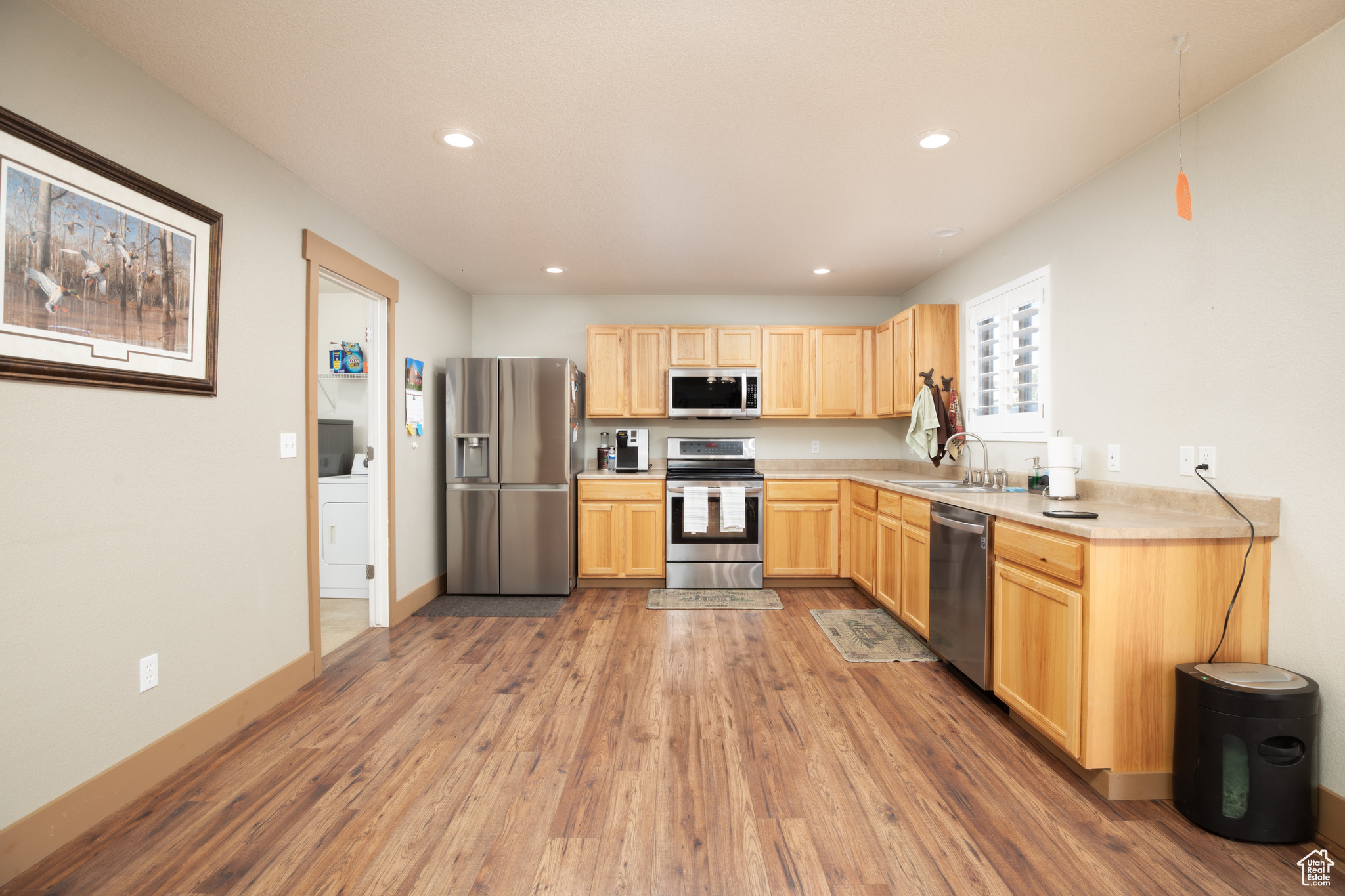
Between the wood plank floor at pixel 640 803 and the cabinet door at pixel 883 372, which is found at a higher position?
the cabinet door at pixel 883 372

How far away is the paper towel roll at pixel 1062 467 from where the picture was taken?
2.54m

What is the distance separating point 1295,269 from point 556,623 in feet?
12.3

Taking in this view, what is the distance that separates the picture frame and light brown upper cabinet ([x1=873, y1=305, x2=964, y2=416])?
3967mm

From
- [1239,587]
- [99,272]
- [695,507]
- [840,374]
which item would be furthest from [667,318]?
[1239,587]

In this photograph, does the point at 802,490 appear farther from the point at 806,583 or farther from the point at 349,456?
the point at 349,456

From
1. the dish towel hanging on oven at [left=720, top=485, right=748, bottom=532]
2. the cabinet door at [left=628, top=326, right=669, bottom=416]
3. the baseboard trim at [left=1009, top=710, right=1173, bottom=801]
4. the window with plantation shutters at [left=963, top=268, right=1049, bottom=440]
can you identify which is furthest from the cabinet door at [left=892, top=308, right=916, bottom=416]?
the baseboard trim at [left=1009, top=710, right=1173, bottom=801]

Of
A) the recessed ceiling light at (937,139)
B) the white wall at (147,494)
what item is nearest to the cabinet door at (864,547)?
the recessed ceiling light at (937,139)

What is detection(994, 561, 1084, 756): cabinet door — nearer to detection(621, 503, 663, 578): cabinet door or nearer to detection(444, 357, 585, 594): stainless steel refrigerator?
detection(621, 503, 663, 578): cabinet door

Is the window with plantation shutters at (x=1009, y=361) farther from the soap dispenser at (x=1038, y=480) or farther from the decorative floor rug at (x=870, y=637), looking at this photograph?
the decorative floor rug at (x=870, y=637)

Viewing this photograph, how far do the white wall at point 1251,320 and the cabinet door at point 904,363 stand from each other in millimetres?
1406

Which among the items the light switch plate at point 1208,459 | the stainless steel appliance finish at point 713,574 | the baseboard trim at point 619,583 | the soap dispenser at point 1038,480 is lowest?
the baseboard trim at point 619,583

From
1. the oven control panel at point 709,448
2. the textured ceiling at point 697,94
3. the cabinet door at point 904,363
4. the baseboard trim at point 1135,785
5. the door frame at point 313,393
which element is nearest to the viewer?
the textured ceiling at point 697,94

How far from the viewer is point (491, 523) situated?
418 cm

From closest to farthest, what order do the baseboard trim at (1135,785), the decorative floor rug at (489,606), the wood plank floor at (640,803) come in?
the wood plank floor at (640,803) → the baseboard trim at (1135,785) → the decorative floor rug at (489,606)
